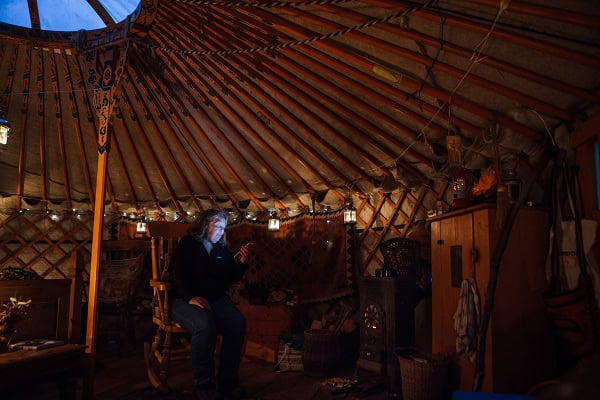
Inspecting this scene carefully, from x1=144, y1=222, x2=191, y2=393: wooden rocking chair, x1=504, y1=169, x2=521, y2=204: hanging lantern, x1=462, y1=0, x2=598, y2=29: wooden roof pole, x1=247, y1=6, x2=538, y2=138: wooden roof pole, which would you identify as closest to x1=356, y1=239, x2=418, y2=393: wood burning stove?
x1=504, y1=169, x2=521, y2=204: hanging lantern

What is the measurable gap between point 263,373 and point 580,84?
8.21ft

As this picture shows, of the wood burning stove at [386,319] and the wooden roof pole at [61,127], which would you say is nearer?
the wood burning stove at [386,319]

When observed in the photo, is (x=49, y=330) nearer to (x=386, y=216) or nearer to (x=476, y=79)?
(x=476, y=79)

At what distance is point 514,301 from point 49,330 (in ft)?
7.06

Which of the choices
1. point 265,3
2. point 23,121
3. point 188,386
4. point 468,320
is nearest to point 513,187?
point 468,320

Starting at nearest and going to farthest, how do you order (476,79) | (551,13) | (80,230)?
(551,13)
(476,79)
(80,230)

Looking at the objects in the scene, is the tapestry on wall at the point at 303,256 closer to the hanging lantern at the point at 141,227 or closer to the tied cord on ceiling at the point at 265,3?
the hanging lantern at the point at 141,227

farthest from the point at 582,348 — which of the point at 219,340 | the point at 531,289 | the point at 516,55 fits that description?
the point at 219,340

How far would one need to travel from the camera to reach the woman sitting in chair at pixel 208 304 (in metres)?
2.07

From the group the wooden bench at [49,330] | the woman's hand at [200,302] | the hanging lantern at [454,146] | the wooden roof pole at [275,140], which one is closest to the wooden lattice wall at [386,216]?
the wooden roof pole at [275,140]

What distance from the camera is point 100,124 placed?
8.63 ft

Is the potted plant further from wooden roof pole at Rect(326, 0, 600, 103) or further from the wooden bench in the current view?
wooden roof pole at Rect(326, 0, 600, 103)

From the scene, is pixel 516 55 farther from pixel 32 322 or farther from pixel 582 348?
pixel 32 322

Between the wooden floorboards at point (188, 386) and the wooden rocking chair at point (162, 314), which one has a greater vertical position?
the wooden rocking chair at point (162, 314)
